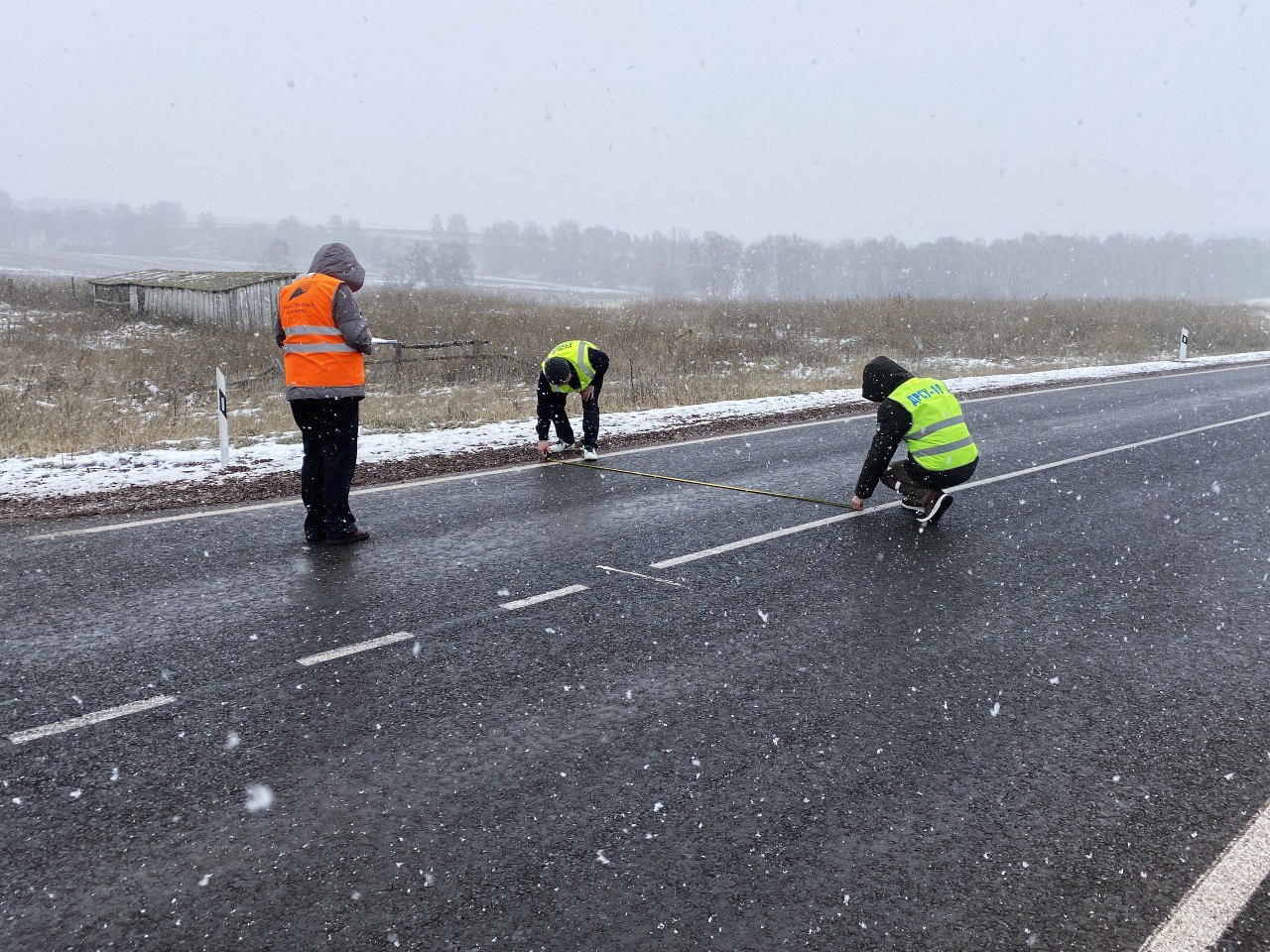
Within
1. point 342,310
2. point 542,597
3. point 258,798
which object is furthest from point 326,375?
point 258,798

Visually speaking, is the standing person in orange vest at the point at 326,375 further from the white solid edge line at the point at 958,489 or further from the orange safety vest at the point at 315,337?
the white solid edge line at the point at 958,489

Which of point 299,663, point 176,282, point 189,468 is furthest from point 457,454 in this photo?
point 176,282

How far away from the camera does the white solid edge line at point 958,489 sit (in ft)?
20.5

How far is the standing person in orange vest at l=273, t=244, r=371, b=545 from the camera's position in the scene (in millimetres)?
6203

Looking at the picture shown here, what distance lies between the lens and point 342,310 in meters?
6.21

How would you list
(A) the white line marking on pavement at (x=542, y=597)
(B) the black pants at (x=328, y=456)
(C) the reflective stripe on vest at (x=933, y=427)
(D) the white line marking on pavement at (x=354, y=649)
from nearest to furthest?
(D) the white line marking on pavement at (x=354, y=649), (A) the white line marking on pavement at (x=542, y=597), (B) the black pants at (x=328, y=456), (C) the reflective stripe on vest at (x=933, y=427)

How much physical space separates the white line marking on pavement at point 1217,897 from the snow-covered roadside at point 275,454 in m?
8.03

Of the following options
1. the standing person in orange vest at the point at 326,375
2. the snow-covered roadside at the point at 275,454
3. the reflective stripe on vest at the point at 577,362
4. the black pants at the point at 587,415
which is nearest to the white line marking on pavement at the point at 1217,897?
the standing person in orange vest at the point at 326,375

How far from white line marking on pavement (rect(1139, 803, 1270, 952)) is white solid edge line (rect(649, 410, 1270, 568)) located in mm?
3527

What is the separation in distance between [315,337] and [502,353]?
16.8 metres

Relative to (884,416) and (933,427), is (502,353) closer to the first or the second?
(884,416)

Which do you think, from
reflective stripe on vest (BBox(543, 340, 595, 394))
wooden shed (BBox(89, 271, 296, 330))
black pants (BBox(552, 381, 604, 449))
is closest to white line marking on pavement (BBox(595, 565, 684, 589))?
reflective stripe on vest (BBox(543, 340, 595, 394))

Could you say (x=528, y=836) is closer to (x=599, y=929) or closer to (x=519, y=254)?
(x=599, y=929)

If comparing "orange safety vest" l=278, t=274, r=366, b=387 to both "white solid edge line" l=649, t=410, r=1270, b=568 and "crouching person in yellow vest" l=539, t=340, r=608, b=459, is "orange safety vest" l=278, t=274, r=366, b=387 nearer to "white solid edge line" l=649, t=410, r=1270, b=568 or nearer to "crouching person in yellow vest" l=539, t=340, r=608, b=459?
"white solid edge line" l=649, t=410, r=1270, b=568
